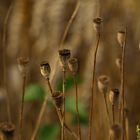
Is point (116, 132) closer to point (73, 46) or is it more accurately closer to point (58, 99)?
point (58, 99)

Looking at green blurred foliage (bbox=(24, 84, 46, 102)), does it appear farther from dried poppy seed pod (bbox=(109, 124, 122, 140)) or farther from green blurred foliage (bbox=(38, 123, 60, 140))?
dried poppy seed pod (bbox=(109, 124, 122, 140))

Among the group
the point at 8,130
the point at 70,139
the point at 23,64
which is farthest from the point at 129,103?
the point at 8,130

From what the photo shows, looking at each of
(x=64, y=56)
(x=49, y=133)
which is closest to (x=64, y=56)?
(x=64, y=56)

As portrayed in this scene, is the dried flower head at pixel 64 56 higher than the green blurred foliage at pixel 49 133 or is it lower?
higher

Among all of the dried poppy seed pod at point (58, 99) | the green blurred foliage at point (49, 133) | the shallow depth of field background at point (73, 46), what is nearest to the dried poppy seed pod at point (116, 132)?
the dried poppy seed pod at point (58, 99)

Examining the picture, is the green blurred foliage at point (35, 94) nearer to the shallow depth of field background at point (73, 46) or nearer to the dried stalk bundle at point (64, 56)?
the shallow depth of field background at point (73, 46)

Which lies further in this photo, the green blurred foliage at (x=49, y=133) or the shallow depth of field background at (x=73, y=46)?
the shallow depth of field background at (x=73, y=46)

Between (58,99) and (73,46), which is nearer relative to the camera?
(58,99)

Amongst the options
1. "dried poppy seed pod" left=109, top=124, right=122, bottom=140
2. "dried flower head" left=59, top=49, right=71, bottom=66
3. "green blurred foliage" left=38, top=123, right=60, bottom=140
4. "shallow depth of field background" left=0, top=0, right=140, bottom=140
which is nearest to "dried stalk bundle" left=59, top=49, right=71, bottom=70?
"dried flower head" left=59, top=49, right=71, bottom=66

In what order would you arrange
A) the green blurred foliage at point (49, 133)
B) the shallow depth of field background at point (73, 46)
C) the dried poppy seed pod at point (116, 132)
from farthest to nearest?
1. the shallow depth of field background at point (73, 46)
2. the green blurred foliage at point (49, 133)
3. the dried poppy seed pod at point (116, 132)
